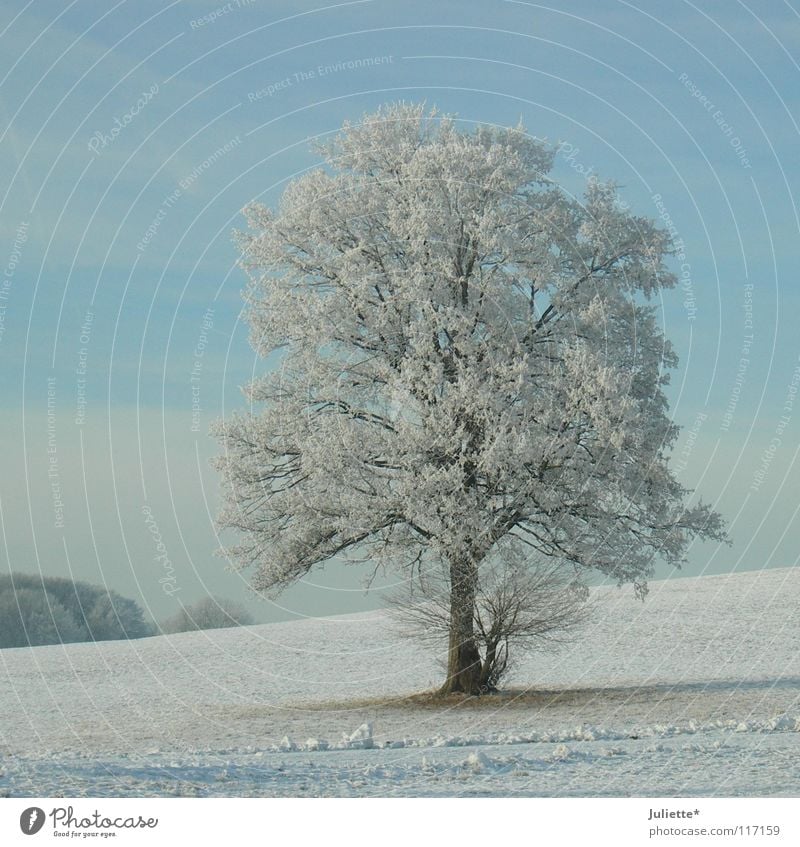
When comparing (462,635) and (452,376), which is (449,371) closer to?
(452,376)

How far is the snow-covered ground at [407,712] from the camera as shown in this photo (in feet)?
37.0

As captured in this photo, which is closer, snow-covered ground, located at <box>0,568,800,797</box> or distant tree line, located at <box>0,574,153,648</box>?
snow-covered ground, located at <box>0,568,800,797</box>

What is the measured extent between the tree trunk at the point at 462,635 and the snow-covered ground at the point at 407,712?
2.07 feet

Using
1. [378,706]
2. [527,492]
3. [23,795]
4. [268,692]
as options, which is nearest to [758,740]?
[527,492]

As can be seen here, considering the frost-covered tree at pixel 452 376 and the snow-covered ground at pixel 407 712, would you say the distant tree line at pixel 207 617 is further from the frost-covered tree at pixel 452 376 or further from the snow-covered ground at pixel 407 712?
the frost-covered tree at pixel 452 376

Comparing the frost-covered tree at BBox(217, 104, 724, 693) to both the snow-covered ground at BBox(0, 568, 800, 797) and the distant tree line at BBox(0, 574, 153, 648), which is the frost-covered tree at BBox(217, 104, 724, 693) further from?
the distant tree line at BBox(0, 574, 153, 648)

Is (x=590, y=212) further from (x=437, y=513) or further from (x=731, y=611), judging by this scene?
(x=731, y=611)

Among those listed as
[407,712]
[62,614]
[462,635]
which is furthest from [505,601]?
[62,614]

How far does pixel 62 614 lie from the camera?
37.8 meters

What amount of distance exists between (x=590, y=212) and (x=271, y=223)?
237 inches

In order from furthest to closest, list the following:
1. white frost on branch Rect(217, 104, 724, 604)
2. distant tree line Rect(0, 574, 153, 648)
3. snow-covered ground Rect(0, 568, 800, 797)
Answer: distant tree line Rect(0, 574, 153, 648) < white frost on branch Rect(217, 104, 724, 604) < snow-covered ground Rect(0, 568, 800, 797)

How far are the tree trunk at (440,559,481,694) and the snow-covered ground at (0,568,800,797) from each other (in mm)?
631

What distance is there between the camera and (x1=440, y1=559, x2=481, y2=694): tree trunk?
2031 centimetres

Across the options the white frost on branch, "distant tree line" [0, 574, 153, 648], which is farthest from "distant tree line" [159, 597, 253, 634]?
the white frost on branch
